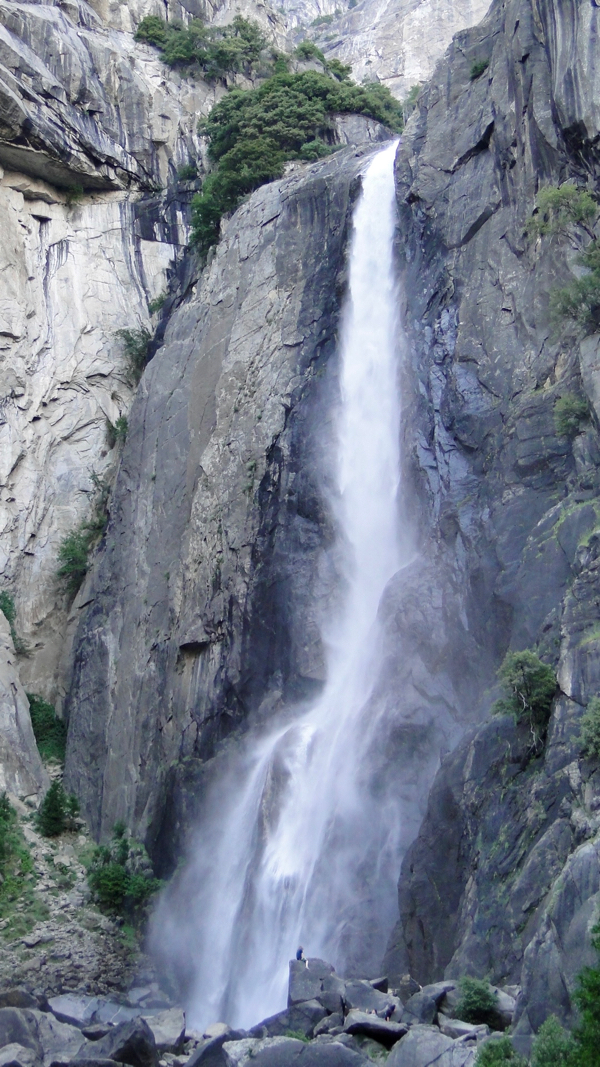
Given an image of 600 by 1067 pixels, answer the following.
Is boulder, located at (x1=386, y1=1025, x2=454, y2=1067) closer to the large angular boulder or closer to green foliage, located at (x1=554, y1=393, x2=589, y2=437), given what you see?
the large angular boulder

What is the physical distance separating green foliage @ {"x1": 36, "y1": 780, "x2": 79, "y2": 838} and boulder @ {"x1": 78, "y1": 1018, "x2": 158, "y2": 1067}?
11207 millimetres

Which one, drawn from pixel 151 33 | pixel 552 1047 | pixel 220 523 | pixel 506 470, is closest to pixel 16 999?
pixel 220 523

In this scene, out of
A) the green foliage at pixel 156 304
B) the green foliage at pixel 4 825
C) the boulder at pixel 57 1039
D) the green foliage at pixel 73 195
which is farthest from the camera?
the green foliage at pixel 73 195

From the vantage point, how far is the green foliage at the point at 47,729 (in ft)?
105

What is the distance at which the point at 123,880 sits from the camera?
26062mm

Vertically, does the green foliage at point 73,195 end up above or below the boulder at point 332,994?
above

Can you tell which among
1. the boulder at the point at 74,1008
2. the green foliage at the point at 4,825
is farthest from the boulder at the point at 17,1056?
the green foliage at the point at 4,825

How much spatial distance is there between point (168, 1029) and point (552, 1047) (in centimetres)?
1111

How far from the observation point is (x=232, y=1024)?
19938 millimetres

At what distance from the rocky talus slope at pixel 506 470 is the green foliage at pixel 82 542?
13.8 metres

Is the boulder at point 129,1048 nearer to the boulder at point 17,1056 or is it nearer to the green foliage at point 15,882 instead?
the boulder at point 17,1056

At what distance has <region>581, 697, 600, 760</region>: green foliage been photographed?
13898mm

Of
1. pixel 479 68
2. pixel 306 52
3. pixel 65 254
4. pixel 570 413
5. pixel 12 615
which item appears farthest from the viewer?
pixel 306 52

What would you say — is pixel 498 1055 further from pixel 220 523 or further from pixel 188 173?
pixel 188 173
